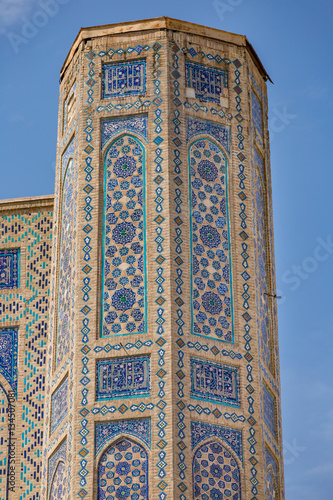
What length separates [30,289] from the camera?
14289mm

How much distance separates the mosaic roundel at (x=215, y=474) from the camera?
1170cm

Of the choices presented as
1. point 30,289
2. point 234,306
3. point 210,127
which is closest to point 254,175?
point 210,127

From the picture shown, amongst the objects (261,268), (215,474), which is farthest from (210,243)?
(215,474)

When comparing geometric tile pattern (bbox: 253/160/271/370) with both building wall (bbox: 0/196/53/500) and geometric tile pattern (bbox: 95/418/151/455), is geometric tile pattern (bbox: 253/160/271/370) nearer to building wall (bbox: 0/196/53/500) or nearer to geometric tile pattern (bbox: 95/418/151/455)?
geometric tile pattern (bbox: 95/418/151/455)

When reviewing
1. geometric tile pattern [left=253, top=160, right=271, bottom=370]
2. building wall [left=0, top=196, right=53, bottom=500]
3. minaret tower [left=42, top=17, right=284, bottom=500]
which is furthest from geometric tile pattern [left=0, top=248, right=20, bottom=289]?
geometric tile pattern [left=253, top=160, right=271, bottom=370]

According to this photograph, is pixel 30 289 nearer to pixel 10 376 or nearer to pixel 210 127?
pixel 10 376

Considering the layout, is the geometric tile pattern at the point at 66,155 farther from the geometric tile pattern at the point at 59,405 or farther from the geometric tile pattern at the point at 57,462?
the geometric tile pattern at the point at 57,462

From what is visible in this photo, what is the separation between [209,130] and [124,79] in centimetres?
103

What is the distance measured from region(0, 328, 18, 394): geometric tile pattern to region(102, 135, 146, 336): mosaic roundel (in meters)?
1.92

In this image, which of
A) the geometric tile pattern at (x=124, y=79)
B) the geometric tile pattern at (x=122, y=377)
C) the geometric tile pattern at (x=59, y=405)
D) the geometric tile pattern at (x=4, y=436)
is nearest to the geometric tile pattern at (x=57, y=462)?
the geometric tile pattern at (x=59, y=405)

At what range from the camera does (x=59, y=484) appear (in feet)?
40.2

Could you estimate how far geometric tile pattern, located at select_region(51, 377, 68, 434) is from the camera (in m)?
12.4

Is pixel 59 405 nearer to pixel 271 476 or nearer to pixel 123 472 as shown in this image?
pixel 123 472

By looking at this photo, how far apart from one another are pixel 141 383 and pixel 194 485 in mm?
1056
